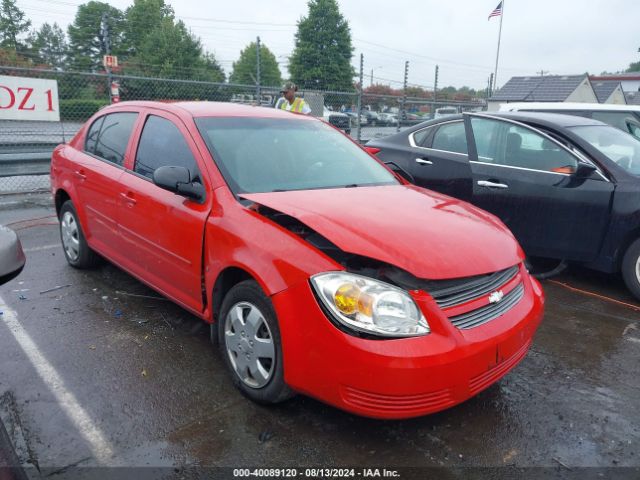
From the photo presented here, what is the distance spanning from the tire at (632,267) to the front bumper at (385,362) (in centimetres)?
261

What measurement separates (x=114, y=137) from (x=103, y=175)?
1.22 ft

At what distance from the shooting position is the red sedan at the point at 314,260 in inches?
89.3

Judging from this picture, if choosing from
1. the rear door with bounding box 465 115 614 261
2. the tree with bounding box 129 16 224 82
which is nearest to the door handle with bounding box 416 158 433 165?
the rear door with bounding box 465 115 614 261

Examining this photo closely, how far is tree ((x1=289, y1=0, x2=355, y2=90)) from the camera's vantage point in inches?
1977

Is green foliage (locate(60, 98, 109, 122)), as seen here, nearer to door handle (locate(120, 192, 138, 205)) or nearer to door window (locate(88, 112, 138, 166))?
door window (locate(88, 112, 138, 166))

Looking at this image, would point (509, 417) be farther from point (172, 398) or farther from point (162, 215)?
point (162, 215)

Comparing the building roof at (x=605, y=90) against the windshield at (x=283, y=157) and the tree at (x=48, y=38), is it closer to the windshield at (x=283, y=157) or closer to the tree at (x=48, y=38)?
the windshield at (x=283, y=157)

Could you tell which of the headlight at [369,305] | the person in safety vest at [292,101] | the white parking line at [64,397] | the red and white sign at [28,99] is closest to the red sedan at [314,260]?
the headlight at [369,305]

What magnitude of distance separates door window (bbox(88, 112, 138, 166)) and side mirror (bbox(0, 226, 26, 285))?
2.06 m

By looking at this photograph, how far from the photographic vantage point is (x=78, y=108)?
13.1 meters

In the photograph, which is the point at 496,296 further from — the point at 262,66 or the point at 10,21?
the point at 10,21

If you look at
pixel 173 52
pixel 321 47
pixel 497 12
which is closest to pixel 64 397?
pixel 497 12

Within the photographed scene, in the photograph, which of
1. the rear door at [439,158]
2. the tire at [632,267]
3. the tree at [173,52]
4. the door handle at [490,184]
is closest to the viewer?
the tire at [632,267]

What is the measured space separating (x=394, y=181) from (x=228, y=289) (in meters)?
1.51
